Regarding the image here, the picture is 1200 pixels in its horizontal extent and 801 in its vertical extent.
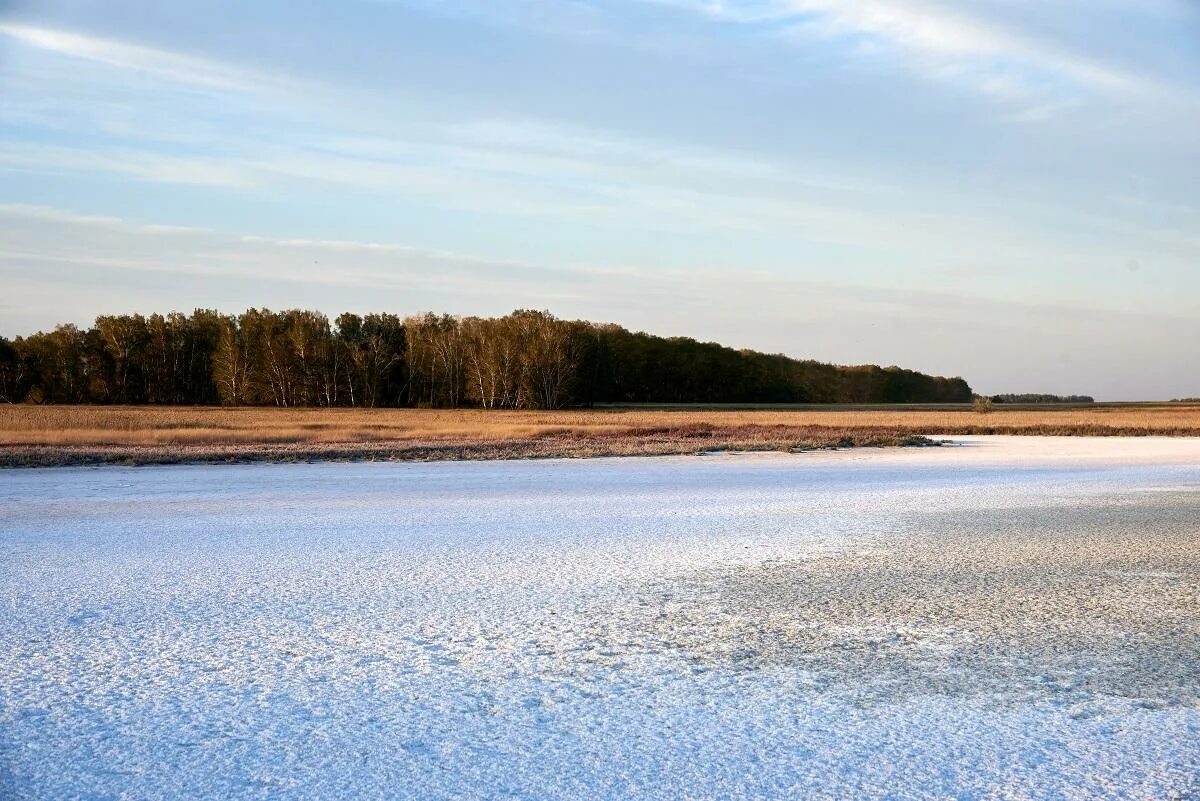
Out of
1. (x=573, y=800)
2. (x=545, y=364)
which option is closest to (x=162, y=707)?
(x=573, y=800)

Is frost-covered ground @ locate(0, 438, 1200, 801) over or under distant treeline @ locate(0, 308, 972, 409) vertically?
under

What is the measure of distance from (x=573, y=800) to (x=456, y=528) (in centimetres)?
752

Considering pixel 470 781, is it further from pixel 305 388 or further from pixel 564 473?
pixel 305 388

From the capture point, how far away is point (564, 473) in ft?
64.1

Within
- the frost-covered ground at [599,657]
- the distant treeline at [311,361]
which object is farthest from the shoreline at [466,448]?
the distant treeline at [311,361]

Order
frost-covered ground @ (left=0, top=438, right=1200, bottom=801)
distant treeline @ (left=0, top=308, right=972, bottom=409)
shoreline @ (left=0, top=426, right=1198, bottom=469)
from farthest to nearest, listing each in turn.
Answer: distant treeline @ (left=0, top=308, right=972, bottom=409)
shoreline @ (left=0, top=426, right=1198, bottom=469)
frost-covered ground @ (left=0, top=438, right=1200, bottom=801)

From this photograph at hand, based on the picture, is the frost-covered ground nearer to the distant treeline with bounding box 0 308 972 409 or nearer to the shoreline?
the shoreline

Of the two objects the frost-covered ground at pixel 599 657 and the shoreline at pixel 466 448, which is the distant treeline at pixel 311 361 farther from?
the frost-covered ground at pixel 599 657

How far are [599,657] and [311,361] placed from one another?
267 ft

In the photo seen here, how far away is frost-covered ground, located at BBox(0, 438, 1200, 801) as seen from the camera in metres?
4.03

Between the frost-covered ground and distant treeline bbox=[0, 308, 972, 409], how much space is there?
69.1 meters

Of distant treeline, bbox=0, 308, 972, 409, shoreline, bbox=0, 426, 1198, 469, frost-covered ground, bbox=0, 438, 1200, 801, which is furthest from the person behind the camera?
distant treeline, bbox=0, 308, 972, 409

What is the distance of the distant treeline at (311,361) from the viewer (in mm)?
81375

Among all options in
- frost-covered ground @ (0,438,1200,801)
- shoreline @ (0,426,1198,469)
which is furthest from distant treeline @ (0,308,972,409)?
frost-covered ground @ (0,438,1200,801)
